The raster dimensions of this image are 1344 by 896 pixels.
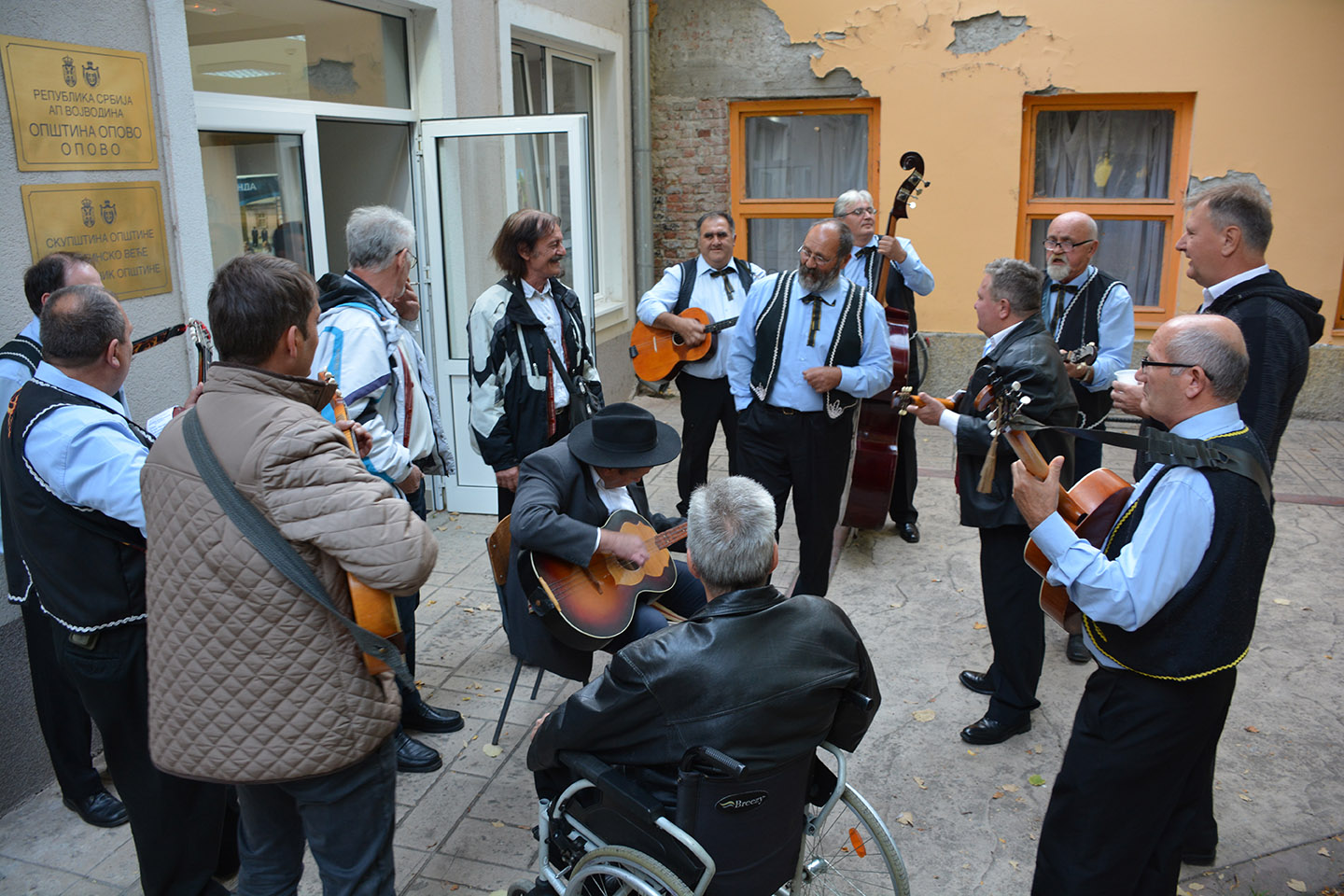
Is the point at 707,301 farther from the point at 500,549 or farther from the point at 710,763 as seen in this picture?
the point at 710,763

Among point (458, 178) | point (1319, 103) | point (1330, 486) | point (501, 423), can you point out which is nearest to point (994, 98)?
point (1319, 103)

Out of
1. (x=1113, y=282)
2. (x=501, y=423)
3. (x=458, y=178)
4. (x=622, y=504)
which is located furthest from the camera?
(x=458, y=178)

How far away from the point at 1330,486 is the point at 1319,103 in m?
3.07

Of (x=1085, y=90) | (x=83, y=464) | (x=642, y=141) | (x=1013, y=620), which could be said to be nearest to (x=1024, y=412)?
(x=1013, y=620)

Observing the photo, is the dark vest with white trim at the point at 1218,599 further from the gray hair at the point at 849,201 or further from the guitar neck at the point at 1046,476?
the gray hair at the point at 849,201

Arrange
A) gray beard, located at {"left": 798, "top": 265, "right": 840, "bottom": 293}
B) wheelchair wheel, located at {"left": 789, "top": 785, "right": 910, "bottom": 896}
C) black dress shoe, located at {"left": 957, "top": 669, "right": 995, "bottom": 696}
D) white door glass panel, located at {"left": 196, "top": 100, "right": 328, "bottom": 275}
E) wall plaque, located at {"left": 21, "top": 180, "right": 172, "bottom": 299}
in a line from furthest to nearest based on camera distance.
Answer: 1. white door glass panel, located at {"left": 196, "top": 100, "right": 328, "bottom": 275}
2. gray beard, located at {"left": 798, "top": 265, "right": 840, "bottom": 293}
3. black dress shoe, located at {"left": 957, "top": 669, "right": 995, "bottom": 696}
4. wall plaque, located at {"left": 21, "top": 180, "right": 172, "bottom": 299}
5. wheelchair wheel, located at {"left": 789, "top": 785, "right": 910, "bottom": 896}

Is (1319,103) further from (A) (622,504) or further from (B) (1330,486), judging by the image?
(A) (622,504)

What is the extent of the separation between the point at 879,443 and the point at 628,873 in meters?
3.08

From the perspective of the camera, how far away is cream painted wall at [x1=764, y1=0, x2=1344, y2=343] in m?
7.64

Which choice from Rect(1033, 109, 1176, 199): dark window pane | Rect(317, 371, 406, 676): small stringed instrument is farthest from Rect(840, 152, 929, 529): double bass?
Rect(1033, 109, 1176, 199): dark window pane

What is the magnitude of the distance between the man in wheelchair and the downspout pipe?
22.7 ft

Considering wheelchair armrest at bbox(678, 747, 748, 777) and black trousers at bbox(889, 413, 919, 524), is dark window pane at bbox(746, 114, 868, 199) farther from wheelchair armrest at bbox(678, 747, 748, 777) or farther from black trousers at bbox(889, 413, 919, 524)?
wheelchair armrest at bbox(678, 747, 748, 777)

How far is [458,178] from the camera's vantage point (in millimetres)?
6141

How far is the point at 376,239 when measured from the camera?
3.57 metres
